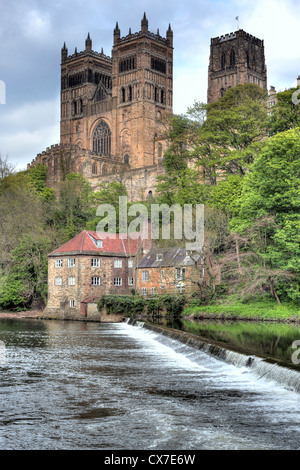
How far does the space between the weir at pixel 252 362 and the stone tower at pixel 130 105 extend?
84.1 metres

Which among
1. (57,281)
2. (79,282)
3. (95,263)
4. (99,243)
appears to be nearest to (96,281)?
(95,263)

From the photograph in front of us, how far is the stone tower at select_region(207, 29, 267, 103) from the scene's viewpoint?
11875 centimetres

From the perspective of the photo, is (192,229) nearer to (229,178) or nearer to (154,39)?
(229,178)

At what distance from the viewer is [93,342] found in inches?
1158

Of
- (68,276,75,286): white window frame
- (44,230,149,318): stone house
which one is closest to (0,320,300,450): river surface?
(44,230,149,318): stone house

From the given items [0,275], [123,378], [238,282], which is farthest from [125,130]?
[123,378]

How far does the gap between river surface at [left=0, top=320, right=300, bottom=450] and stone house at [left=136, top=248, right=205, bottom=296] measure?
860 inches

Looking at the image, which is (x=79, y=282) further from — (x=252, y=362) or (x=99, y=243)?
(x=252, y=362)

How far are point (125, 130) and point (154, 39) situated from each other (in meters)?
18.7

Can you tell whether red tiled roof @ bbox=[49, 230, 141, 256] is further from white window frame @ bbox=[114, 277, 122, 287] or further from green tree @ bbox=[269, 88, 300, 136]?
green tree @ bbox=[269, 88, 300, 136]

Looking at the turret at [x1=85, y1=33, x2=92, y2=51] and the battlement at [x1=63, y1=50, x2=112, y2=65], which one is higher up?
the turret at [x1=85, y1=33, x2=92, y2=51]

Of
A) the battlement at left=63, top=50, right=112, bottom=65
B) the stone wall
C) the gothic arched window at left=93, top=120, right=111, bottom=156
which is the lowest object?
the stone wall

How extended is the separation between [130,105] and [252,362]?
334 feet

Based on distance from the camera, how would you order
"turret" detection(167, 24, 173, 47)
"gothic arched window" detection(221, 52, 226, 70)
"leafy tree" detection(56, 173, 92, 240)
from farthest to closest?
"gothic arched window" detection(221, 52, 226, 70) < "turret" detection(167, 24, 173, 47) < "leafy tree" detection(56, 173, 92, 240)
